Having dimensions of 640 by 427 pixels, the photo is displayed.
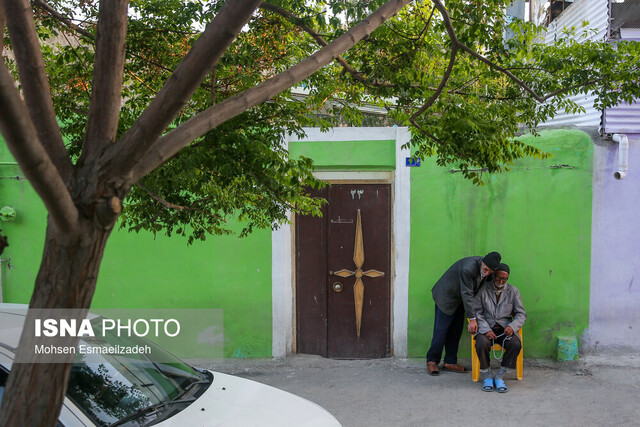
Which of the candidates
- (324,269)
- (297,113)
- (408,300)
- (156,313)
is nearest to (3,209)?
(156,313)

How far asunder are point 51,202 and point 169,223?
2757 millimetres

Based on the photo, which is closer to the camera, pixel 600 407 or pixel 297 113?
pixel 297 113

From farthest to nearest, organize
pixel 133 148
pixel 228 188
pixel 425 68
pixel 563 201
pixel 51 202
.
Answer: pixel 563 201, pixel 425 68, pixel 228 188, pixel 133 148, pixel 51 202

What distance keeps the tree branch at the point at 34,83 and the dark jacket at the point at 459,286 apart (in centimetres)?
475

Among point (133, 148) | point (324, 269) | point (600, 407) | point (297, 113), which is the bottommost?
point (600, 407)

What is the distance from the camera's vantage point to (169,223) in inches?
189

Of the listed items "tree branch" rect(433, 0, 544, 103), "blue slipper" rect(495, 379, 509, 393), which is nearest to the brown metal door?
"blue slipper" rect(495, 379, 509, 393)

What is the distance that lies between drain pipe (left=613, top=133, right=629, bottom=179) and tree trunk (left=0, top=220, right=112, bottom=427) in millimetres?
6093

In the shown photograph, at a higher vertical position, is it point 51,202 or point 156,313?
point 51,202

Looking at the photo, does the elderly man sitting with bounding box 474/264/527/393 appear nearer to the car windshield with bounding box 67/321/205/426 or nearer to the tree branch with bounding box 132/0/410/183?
Result: the car windshield with bounding box 67/321/205/426

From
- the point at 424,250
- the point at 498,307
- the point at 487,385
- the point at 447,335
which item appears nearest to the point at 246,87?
the point at 424,250

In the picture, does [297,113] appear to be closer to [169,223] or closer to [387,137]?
[169,223]

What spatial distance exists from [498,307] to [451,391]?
1004 mm

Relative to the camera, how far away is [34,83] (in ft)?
7.86
